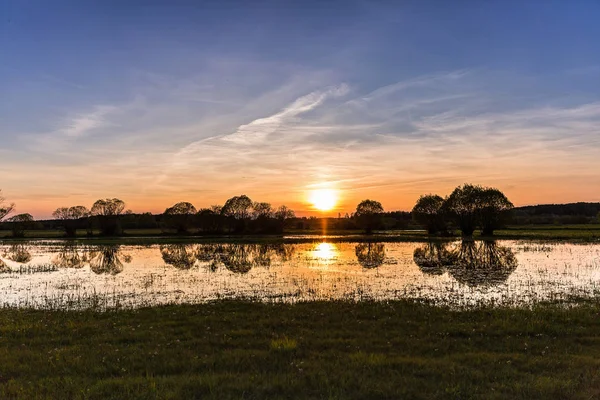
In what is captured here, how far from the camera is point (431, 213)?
8894 centimetres

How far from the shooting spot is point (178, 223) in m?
92.7

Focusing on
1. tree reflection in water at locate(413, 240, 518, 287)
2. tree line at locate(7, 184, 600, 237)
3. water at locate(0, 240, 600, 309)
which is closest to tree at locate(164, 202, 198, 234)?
tree line at locate(7, 184, 600, 237)

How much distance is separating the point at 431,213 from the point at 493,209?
15.0 m

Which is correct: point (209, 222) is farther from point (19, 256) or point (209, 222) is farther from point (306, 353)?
point (306, 353)

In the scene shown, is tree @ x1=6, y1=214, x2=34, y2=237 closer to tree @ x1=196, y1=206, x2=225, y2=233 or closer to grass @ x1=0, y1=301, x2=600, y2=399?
tree @ x1=196, y1=206, x2=225, y2=233

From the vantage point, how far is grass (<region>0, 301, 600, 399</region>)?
7.75 meters

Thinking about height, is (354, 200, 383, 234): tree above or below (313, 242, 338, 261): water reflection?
above

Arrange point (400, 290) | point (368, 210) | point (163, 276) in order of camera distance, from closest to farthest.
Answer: point (400, 290) < point (163, 276) < point (368, 210)

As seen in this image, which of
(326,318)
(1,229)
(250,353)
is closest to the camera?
(250,353)

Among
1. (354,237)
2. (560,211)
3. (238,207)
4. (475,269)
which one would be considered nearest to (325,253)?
(475,269)

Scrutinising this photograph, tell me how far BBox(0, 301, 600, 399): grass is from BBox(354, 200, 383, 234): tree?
8285 centimetres

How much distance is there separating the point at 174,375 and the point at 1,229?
16222 centimetres

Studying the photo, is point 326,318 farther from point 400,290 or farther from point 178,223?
point 178,223

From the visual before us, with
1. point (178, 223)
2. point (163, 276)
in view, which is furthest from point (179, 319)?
point (178, 223)
